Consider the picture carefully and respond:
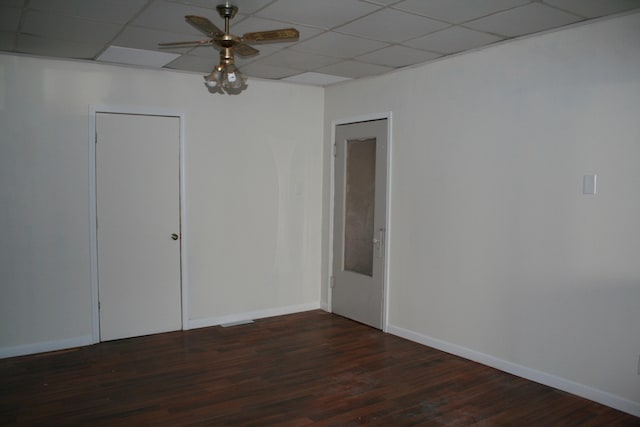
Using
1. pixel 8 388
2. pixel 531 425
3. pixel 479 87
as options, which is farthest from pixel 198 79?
pixel 531 425

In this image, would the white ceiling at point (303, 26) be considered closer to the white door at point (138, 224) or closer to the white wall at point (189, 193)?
the white wall at point (189, 193)

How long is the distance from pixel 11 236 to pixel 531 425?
422 cm

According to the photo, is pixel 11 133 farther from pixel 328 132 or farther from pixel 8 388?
pixel 328 132

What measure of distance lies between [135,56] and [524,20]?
10.1 feet

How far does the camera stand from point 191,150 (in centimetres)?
499

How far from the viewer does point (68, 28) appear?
347 cm

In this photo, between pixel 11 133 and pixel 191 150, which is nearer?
pixel 11 133

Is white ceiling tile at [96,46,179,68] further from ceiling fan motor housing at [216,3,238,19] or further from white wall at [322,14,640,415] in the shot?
white wall at [322,14,640,415]

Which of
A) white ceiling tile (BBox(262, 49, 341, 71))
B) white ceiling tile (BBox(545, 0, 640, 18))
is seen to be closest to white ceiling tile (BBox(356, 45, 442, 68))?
white ceiling tile (BBox(262, 49, 341, 71))

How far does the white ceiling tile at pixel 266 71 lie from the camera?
4637mm

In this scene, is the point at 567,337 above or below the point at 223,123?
below

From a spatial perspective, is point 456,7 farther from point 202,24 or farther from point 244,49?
point 202,24

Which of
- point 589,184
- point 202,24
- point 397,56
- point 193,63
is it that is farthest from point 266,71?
point 589,184

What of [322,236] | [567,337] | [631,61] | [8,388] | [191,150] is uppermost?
A: [631,61]
